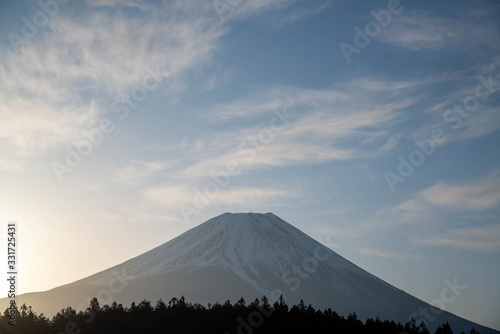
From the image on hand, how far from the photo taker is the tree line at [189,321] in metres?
85.8

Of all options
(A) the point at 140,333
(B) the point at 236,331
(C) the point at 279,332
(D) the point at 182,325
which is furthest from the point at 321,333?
(A) the point at 140,333

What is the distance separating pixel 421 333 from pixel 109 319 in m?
58.3

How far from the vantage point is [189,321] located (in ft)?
308

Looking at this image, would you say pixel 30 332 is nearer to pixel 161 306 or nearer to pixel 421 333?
pixel 161 306

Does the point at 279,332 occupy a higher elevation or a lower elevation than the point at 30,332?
lower

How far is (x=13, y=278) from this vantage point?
154 ft

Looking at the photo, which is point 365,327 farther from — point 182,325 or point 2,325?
point 2,325

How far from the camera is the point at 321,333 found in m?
95.9

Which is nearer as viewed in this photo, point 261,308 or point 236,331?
point 236,331

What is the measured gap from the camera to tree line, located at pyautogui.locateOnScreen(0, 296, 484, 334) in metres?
85.8

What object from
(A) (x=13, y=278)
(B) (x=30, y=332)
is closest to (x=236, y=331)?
(B) (x=30, y=332)

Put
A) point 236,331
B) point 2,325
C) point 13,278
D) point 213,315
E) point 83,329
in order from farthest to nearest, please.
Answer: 1. point 213,315
2. point 236,331
3. point 83,329
4. point 2,325
5. point 13,278

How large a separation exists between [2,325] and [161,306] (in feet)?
94.7

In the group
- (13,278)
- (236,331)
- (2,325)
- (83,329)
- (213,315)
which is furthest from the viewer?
(213,315)
